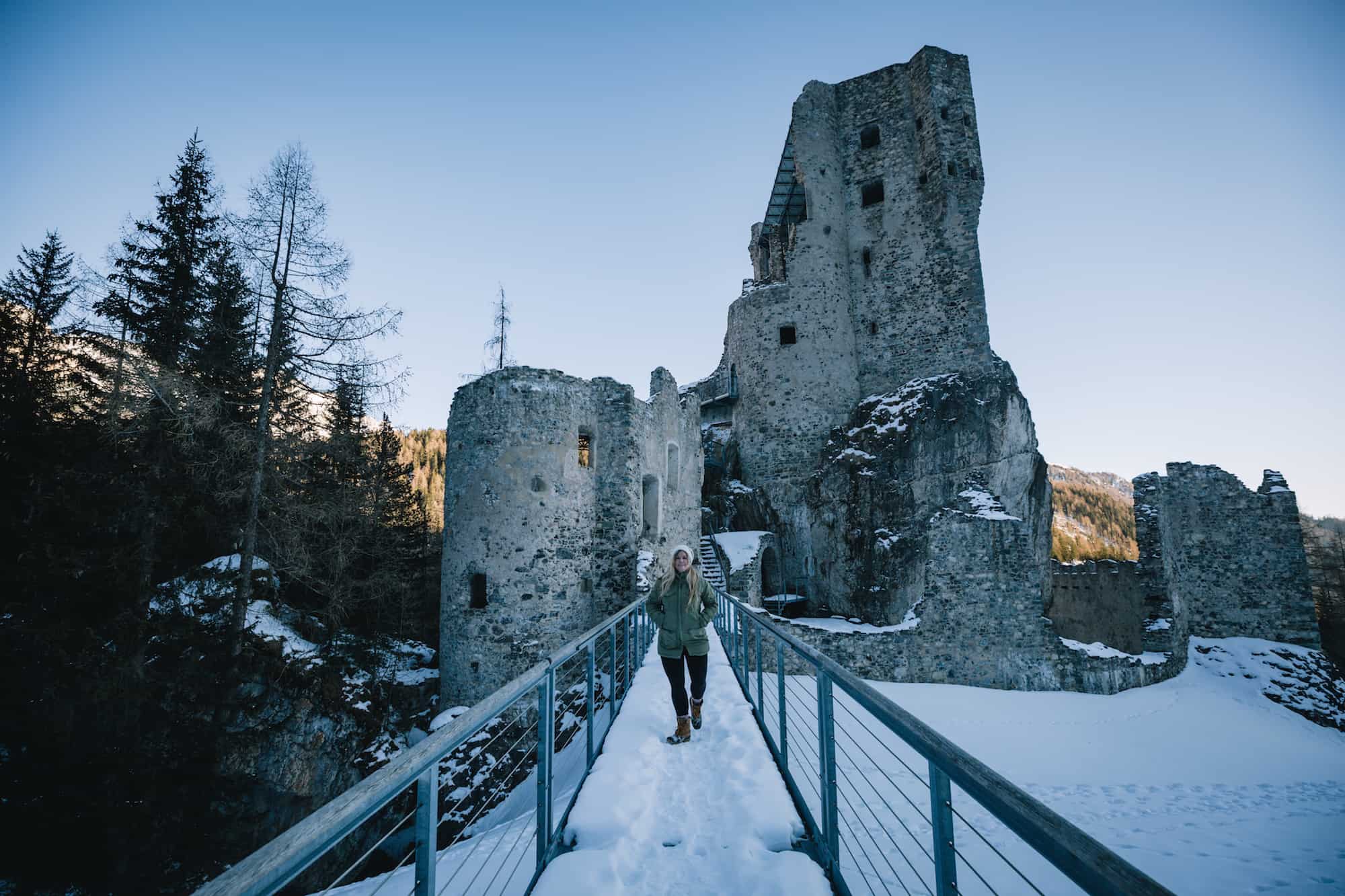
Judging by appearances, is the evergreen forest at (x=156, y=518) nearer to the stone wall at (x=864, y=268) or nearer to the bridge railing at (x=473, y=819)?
the bridge railing at (x=473, y=819)

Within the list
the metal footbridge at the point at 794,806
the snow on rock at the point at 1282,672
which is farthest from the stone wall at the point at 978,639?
the metal footbridge at the point at 794,806

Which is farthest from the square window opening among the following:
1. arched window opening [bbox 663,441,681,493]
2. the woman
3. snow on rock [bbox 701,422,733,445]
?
the woman

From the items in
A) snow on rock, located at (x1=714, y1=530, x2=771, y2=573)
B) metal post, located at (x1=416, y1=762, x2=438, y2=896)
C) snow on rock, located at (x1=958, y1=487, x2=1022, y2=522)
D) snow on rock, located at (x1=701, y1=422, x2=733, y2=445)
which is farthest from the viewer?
snow on rock, located at (x1=701, y1=422, x2=733, y2=445)

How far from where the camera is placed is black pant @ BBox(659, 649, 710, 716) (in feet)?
16.4

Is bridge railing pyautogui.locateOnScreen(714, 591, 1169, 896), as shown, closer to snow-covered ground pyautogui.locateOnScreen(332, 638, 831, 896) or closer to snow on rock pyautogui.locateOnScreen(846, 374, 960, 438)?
snow-covered ground pyautogui.locateOnScreen(332, 638, 831, 896)

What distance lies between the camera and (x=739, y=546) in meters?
17.9

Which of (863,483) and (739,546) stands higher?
(863,483)

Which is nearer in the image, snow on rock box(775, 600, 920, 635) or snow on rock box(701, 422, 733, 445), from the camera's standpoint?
snow on rock box(775, 600, 920, 635)

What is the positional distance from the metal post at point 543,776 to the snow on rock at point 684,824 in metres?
0.16

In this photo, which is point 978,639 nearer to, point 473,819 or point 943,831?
point 473,819

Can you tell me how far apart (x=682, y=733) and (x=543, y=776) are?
2.05 metres

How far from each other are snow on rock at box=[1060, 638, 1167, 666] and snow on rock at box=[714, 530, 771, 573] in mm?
8245

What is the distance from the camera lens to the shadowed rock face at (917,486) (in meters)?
15.6

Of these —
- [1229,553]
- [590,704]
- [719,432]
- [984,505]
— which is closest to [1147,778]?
[984,505]
